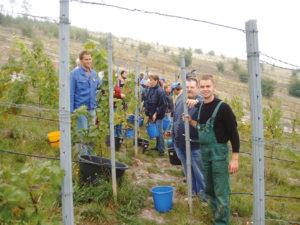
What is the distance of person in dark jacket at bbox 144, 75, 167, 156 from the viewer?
8.57 metres

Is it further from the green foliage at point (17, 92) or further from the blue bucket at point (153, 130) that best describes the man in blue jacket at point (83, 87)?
the blue bucket at point (153, 130)

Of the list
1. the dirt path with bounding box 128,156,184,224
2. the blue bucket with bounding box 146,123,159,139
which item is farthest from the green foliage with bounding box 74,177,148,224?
the blue bucket with bounding box 146,123,159,139

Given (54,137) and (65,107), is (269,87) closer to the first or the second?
(54,137)

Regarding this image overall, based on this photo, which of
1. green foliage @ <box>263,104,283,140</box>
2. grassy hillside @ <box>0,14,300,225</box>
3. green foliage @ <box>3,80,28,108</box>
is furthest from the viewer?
green foliage @ <box>263,104,283,140</box>

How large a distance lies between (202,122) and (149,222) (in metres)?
1.43

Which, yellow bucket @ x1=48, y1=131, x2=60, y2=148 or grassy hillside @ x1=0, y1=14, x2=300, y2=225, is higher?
yellow bucket @ x1=48, y1=131, x2=60, y2=148

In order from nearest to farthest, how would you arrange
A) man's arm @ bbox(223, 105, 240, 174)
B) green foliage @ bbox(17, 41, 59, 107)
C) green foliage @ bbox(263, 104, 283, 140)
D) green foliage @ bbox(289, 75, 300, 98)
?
man's arm @ bbox(223, 105, 240, 174) → green foliage @ bbox(17, 41, 59, 107) → green foliage @ bbox(263, 104, 283, 140) → green foliage @ bbox(289, 75, 300, 98)

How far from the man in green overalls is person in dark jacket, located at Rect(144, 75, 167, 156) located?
4.02 metres

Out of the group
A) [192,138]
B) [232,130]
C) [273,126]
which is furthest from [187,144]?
[273,126]

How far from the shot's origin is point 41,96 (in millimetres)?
9727

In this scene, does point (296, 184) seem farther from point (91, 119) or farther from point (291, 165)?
point (91, 119)

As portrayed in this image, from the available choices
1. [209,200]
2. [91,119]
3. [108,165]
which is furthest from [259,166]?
[91,119]

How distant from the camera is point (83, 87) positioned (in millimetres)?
6160

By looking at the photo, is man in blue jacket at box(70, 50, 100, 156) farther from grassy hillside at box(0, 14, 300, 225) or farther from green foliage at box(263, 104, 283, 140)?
green foliage at box(263, 104, 283, 140)
